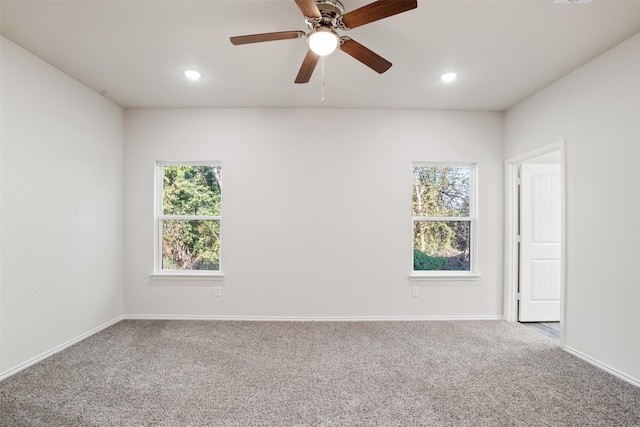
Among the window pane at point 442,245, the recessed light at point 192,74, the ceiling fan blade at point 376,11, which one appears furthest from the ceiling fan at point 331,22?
the window pane at point 442,245

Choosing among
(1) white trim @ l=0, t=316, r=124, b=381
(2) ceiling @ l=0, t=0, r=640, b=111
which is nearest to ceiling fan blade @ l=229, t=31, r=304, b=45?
(2) ceiling @ l=0, t=0, r=640, b=111

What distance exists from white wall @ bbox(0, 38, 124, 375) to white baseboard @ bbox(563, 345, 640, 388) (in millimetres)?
4741

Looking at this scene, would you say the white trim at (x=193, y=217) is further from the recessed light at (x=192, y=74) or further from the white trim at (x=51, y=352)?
the recessed light at (x=192, y=74)

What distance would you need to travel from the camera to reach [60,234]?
275 centimetres

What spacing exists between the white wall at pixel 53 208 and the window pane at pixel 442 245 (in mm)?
3677

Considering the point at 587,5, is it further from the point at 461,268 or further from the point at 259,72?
the point at 461,268

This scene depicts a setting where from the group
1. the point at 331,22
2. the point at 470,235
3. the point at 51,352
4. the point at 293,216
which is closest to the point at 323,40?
the point at 331,22

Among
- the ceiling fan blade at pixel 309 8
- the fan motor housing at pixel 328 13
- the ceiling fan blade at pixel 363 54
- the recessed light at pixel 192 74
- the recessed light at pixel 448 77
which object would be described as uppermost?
the recessed light at pixel 448 77

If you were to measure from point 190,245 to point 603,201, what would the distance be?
4228 mm

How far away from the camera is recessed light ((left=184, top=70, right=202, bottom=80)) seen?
2742mm

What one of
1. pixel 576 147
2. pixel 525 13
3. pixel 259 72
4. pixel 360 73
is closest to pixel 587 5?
pixel 525 13

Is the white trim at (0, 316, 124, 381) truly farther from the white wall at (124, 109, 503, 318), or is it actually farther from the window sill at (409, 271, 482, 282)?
the window sill at (409, 271, 482, 282)

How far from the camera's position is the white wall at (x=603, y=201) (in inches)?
87.7

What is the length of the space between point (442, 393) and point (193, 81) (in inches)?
136
